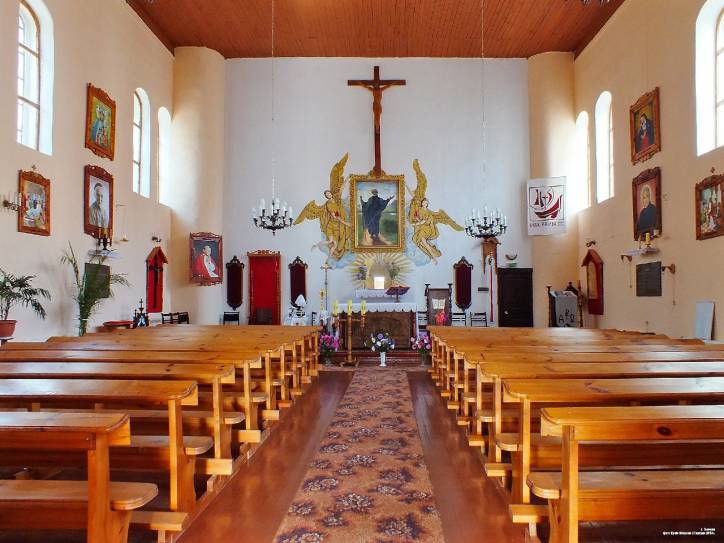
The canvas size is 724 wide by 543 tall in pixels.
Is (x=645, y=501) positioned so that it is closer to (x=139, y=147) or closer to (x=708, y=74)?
(x=708, y=74)

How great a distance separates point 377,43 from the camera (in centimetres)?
1283

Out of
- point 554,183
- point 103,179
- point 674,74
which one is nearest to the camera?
point 674,74

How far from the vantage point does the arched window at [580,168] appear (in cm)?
1257

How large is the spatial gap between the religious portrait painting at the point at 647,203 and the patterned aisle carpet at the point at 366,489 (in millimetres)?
6045

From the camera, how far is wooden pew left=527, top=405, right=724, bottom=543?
78.7 inches

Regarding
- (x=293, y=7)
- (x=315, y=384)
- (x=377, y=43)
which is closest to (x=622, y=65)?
(x=377, y=43)

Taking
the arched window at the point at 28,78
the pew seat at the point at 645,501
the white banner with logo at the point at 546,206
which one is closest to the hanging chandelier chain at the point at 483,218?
the white banner with logo at the point at 546,206

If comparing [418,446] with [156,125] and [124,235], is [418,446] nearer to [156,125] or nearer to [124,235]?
[124,235]

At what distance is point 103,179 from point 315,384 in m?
5.22

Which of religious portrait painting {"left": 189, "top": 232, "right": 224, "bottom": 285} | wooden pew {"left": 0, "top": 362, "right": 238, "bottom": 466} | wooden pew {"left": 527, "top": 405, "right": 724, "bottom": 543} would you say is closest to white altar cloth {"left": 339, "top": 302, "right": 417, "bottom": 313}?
religious portrait painting {"left": 189, "top": 232, "right": 224, "bottom": 285}

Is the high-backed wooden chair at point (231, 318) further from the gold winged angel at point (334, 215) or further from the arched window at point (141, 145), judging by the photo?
the arched window at point (141, 145)

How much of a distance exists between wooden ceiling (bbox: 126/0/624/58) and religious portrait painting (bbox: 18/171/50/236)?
16.8 feet

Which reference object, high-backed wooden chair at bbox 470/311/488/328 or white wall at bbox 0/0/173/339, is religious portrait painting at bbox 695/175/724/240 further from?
white wall at bbox 0/0/173/339

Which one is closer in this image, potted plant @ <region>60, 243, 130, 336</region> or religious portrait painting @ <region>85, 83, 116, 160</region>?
potted plant @ <region>60, 243, 130, 336</region>
